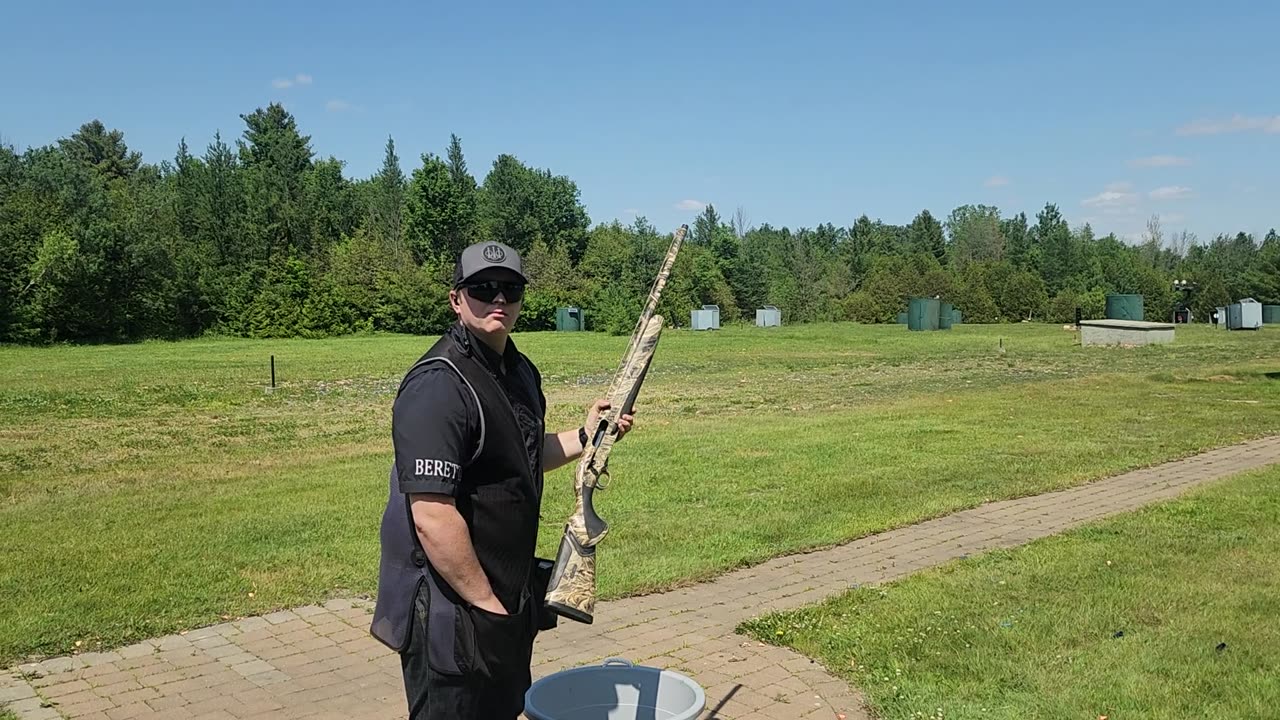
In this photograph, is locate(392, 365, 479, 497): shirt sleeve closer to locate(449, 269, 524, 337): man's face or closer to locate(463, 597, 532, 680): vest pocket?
locate(449, 269, 524, 337): man's face

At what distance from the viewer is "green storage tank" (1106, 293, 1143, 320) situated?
181 ft

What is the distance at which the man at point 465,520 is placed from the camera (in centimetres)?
291

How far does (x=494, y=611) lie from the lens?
9.96 ft

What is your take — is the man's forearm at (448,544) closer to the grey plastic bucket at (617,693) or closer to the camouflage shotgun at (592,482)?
the camouflage shotgun at (592,482)

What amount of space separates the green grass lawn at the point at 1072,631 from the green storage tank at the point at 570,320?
58074 mm

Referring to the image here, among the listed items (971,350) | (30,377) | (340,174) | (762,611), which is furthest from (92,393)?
(340,174)

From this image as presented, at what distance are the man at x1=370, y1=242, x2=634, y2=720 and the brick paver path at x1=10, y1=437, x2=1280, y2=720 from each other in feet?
6.44

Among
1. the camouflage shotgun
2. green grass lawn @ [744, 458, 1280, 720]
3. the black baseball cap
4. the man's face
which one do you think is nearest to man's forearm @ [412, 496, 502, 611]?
the camouflage shotgun

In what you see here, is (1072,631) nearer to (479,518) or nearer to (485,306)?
(479,518)

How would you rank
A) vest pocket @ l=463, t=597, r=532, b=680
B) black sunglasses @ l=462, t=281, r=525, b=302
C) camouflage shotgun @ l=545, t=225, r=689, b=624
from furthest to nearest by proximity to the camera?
camouflage shotgun @ l=545, t=225, r=689, b=624
black sunglasses @ l=462, t=281, r=525, b=302
vest pocket @ l=463, t=597, r=532, b=680

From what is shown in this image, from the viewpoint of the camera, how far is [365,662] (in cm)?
554

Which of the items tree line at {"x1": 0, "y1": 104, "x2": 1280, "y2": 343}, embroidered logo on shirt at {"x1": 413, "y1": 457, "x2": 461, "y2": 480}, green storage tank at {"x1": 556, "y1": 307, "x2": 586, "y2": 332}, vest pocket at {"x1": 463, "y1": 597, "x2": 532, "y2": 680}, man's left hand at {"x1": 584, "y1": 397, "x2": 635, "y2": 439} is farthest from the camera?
green storage tank at {"x1": 556, "y1": 307, "x2": 586, "y2": 332}

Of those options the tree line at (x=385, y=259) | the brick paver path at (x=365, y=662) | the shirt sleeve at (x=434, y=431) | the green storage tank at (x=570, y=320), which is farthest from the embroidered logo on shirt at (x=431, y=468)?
the green storage tank at (x=570, y=320)

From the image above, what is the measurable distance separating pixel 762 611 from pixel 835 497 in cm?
371
